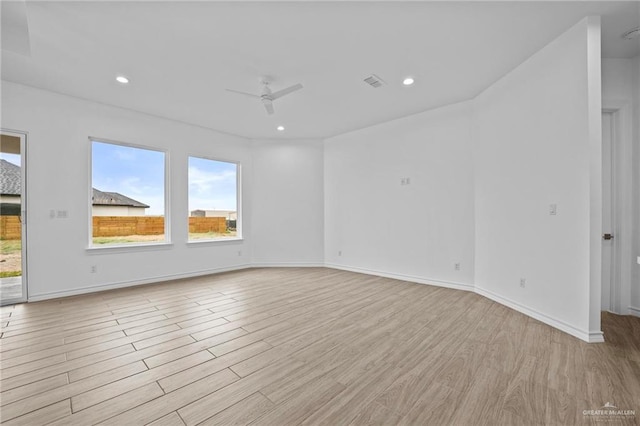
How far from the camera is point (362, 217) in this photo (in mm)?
5309

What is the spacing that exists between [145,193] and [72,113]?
1.46m

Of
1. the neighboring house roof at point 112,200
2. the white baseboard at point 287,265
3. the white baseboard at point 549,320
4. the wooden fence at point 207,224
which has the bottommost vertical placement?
the white baseboard at point 287,265

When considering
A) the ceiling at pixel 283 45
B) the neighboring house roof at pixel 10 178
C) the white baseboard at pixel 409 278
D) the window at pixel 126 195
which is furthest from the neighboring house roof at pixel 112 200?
the white baseboard at pixel 409 278

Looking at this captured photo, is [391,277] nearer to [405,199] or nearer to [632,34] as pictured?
[405,199]

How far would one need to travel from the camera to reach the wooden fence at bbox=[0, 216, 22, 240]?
133 inches

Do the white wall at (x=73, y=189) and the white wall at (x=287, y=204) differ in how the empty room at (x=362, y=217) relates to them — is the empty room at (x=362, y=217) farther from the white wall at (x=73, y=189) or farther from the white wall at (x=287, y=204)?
the white wall at (x=287, y=204)

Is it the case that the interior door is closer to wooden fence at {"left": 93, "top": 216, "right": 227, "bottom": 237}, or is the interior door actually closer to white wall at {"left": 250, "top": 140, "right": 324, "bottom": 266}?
white wall at {"left": 250, "top": 140, "right": 324, "bottom": 266}

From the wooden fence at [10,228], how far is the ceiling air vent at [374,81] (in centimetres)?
494

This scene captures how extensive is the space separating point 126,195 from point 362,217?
4.25m

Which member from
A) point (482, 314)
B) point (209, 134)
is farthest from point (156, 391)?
point (209, 134)

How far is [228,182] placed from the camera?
571 cm

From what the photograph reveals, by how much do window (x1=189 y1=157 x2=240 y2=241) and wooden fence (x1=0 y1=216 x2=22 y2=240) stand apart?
2178 mm

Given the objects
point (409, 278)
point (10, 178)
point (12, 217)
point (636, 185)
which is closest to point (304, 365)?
point (409, 278)

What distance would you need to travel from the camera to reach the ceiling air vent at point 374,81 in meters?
3.25
